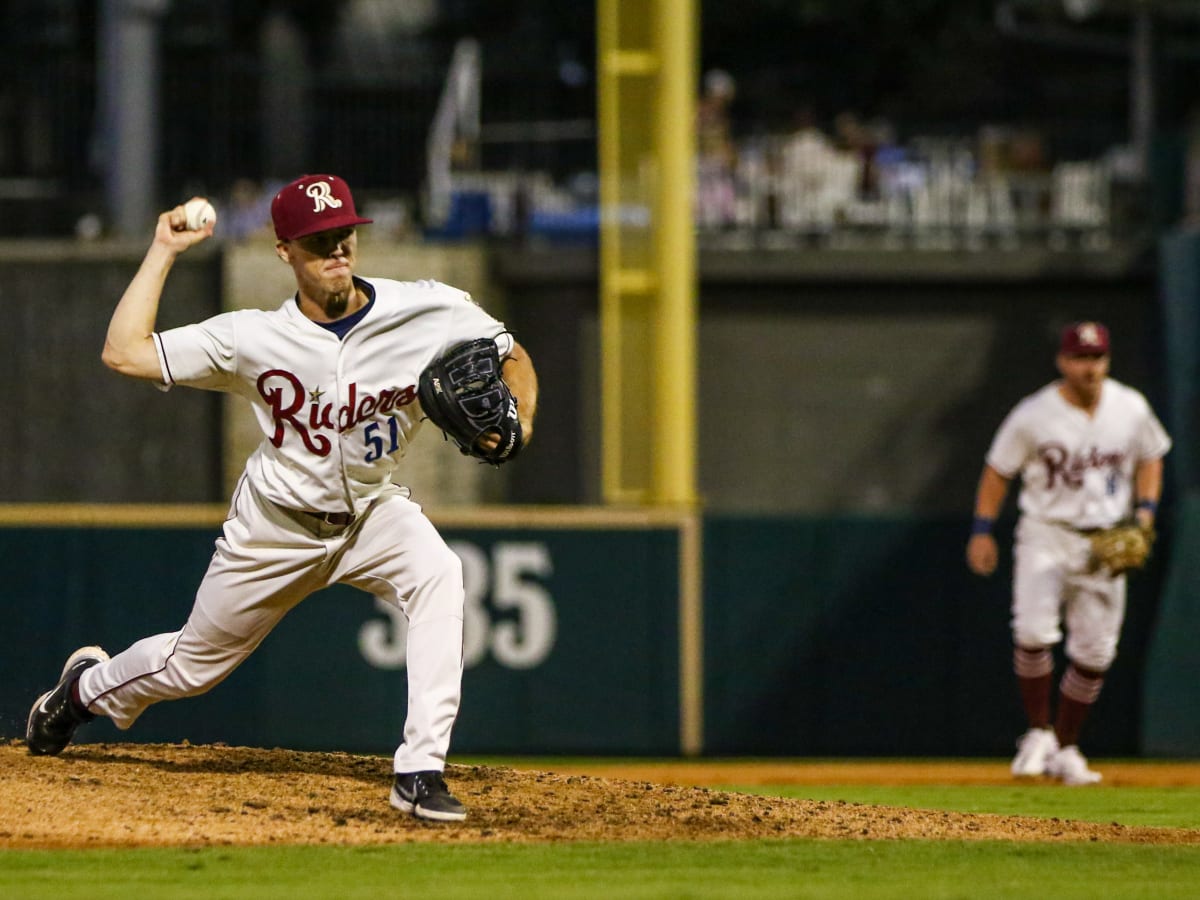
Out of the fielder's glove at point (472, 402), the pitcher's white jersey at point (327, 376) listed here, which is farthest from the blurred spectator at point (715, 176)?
the fielder's glove at point (472, 402)

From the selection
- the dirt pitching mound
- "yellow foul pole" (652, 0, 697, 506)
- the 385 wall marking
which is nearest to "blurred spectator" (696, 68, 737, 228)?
"yellow foul pole" (652, 0, 697, 506)

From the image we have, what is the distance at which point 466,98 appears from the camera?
1614cm

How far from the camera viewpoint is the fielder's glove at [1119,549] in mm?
8836

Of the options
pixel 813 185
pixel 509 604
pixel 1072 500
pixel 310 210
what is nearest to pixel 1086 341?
pixel 1072 500

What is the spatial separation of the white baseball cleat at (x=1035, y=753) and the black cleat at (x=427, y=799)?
162 inches

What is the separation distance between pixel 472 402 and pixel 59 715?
1963 mm

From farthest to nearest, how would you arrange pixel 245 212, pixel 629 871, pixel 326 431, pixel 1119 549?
pixel 245 212 < pixel 1119 549 < pixel 326 431 < pixel 629 871

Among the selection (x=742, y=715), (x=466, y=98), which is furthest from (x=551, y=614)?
(x=466, y=98)

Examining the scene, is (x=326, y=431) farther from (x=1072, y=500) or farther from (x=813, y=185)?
(x=813, y=185)

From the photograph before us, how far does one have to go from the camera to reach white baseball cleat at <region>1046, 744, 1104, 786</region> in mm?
8969

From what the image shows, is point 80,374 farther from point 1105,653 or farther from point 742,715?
point 1105,653

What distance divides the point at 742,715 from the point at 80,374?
19.5ft

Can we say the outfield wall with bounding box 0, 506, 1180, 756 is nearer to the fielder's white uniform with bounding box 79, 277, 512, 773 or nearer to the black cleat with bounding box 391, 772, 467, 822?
the fielder's white uniform with bounding box 79, 277, 512, 773

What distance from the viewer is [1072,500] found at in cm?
905
